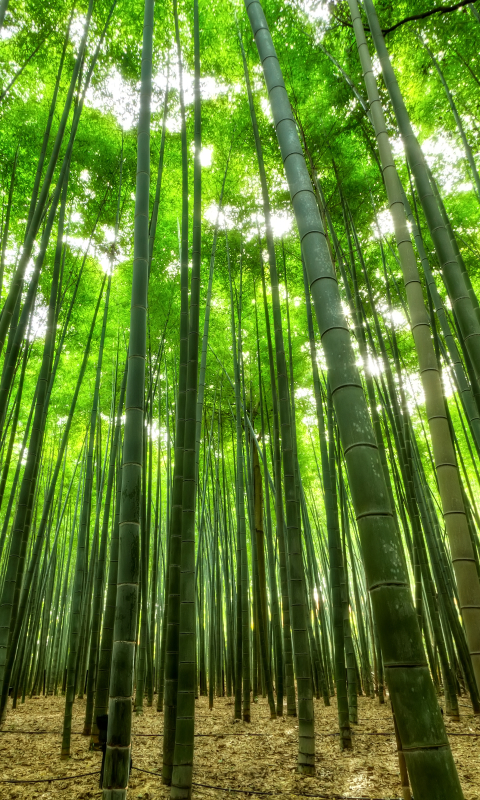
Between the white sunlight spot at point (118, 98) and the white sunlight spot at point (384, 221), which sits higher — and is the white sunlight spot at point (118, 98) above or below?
above

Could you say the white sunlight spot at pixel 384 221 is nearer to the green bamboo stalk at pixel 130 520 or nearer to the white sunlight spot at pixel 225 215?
the white sunlight spot at pixel 225 215

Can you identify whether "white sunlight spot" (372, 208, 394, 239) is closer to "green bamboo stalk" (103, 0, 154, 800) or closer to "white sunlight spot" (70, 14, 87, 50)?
"white sunlight spot" (70, 14, 87, 50)

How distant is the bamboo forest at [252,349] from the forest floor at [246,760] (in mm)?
23

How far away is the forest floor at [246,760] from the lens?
6.73 ft

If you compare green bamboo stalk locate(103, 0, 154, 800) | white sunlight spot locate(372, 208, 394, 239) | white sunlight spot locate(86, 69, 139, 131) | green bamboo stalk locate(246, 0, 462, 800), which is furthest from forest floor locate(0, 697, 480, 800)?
white sunlight spot locate(86, 69, 139, 131)

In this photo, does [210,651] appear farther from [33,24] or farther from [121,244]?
[33,24]

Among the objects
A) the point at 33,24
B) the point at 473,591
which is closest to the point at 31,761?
the point at 473,591

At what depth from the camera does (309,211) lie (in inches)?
40.3

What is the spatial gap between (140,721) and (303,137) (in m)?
4.88

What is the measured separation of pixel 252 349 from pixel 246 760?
14.7ft

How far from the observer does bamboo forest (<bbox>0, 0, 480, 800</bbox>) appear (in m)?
1.23

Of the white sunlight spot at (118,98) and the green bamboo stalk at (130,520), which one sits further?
the white sunlight spot at (118,98)

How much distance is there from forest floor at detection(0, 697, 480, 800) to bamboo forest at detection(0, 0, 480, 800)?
2cm

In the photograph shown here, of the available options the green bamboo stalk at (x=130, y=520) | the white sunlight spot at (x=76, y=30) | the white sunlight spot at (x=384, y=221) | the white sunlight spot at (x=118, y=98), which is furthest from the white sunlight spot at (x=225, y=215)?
the green bamboo stalk at (x=130, y=520)
